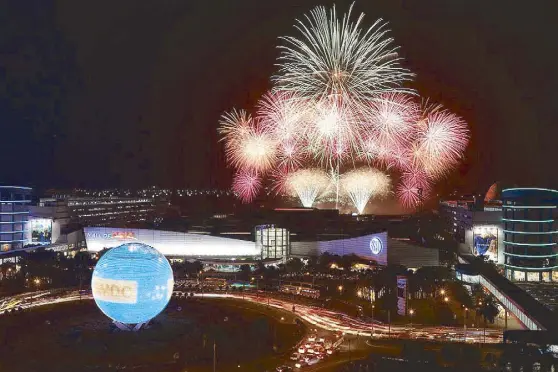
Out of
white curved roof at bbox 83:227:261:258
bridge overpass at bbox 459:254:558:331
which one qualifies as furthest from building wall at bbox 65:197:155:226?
bridge overpass at bbox 459:254:558:331

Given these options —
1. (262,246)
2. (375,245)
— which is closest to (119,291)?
(262,246)

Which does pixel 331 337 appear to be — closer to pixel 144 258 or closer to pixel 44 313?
pixel 144 258

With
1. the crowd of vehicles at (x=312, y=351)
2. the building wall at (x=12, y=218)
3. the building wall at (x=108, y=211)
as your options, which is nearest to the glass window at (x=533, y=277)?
the crowd of vehicles at (x=312, y=351)

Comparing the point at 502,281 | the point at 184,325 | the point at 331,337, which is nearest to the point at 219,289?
the point at 184,325

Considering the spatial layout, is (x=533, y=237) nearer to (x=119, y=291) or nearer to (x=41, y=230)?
(x=119, y=291)

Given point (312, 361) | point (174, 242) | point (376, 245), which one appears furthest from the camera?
point (174, 242)

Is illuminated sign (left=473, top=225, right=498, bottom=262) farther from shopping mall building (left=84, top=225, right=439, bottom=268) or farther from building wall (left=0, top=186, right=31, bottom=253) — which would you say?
building wall (left=0, top=186, right=31, bottom=253)

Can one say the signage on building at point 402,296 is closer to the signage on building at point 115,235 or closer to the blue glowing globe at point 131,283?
the blue glowing globe at point 131,283
